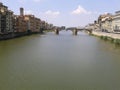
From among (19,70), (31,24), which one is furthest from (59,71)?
(31,24)

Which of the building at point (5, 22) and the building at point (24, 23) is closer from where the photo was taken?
the building at point (5, 22)

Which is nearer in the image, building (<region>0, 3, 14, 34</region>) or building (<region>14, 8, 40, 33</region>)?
building (<region>0, 3, 14, 34</region>)

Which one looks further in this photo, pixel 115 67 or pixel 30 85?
pixel 115 67

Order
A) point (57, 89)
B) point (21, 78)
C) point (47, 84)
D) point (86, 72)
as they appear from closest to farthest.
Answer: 1. point (57, 89)
2. point (47, 84)
3. point (21, 78)
4. point (86, 72)

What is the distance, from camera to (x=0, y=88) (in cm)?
1182

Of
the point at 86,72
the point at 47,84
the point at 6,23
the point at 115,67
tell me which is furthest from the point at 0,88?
the point at 6,23

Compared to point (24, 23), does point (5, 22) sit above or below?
above

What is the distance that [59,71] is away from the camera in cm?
1569

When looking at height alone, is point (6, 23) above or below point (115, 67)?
above

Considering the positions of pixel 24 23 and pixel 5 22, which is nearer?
pixel 5 22

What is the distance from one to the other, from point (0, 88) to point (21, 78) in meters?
2.08

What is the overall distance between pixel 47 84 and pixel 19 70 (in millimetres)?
4023

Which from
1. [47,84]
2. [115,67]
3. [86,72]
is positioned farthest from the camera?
[115,67]

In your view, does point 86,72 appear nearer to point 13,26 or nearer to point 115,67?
point 115,67
